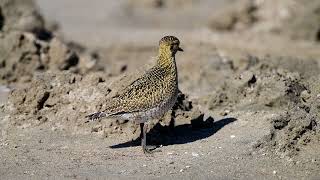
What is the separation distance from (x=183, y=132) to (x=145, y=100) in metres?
1.28

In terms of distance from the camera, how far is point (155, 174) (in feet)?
34.0

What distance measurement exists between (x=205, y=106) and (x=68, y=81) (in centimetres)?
210

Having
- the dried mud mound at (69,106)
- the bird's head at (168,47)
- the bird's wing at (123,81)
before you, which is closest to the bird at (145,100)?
the bird's head at (168,47)

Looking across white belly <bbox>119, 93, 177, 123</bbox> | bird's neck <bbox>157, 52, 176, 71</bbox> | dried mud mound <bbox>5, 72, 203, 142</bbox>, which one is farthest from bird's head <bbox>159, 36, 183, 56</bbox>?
dried mud mound <bbox>5, 72, 203, 142</bbox>

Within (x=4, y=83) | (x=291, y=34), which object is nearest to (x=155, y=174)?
(x=4, y=83)

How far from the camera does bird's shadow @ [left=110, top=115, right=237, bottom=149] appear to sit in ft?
38.8

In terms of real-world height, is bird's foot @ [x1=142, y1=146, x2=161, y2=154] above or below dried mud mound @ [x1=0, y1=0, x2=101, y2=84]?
below

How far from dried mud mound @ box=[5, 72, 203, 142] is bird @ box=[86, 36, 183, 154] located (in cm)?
54

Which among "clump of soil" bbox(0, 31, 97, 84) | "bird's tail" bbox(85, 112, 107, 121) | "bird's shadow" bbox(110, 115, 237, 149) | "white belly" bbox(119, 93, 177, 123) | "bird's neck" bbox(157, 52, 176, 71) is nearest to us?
"bird's tail" bbox(85, 112, 107, 121)

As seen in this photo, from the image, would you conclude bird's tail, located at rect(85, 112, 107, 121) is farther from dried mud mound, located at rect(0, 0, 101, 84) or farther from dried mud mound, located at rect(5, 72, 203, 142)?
dried mud mound, located at rect(0, 0, 101, 84)

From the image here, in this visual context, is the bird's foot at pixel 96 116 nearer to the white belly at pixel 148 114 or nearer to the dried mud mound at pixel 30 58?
the white belly at pixel 148 114

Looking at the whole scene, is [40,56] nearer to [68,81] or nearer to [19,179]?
[68,81]

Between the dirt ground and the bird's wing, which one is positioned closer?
the dirt ground

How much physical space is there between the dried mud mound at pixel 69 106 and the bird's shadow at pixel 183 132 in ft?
0.21
